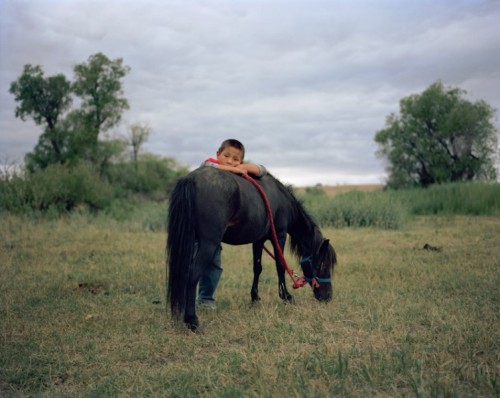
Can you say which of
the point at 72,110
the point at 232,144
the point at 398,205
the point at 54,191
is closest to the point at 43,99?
the point at 72,110

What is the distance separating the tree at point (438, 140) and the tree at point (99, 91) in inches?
863

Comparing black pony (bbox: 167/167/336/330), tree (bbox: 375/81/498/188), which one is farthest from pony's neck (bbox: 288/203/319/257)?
tree (bbox: 375/81/498/188)

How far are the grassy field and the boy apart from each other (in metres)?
0.28

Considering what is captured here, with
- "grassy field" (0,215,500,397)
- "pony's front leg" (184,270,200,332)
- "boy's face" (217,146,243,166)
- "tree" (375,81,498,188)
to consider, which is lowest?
"grassy field" (0,215,500,397)

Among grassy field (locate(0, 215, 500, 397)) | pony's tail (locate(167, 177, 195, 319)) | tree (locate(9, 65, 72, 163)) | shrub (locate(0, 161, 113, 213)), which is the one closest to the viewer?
grassy field (locate(0, 215, 500, 397))

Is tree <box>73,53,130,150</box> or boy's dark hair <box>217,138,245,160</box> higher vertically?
tree <box>73,53,130,150</box>

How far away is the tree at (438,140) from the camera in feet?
102

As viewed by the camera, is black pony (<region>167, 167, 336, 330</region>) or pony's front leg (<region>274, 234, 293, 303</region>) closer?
black pony (<region>167, 167, 336, 330</region>)

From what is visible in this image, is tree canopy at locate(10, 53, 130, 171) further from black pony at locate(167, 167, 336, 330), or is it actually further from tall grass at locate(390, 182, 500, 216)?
black pony at locate(167, 167, 336, 330)

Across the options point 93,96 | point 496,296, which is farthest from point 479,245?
point 93,96

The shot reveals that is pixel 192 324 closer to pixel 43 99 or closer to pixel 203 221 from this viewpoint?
pixel 203 221

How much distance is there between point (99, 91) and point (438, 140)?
88.7 ft

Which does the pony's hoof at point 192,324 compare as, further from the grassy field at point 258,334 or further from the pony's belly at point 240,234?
the pony's belly at point 240,234

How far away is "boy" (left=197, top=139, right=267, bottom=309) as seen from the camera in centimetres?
495
